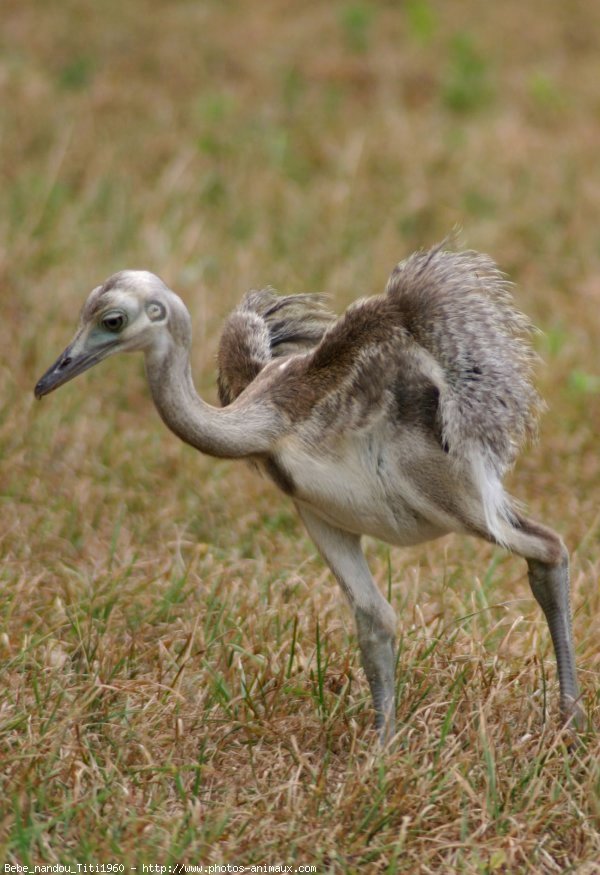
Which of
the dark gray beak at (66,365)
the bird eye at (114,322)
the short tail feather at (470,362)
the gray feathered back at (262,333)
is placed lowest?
the short tail feather at (470,362)

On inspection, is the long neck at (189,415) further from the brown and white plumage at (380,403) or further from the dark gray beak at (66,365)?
the dark gray beak at (66,365)

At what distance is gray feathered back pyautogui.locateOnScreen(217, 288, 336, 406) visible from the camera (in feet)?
14.3

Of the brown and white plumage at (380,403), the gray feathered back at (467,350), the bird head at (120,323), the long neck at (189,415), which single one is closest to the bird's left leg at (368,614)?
the brown and white plumage at (380,403)

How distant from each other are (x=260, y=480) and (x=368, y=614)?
1.75m

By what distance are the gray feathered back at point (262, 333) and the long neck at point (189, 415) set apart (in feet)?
1.49

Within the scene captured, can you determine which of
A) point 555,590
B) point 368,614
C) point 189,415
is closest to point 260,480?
point 368,614

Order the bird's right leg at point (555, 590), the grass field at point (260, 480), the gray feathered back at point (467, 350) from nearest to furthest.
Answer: the grass field at point (260, 480) → the gray feathered back at point (467, 350) → the bird's right leg at point (555, 590)

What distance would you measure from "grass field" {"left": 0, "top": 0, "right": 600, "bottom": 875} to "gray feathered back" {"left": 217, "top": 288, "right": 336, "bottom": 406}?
29.4 inches

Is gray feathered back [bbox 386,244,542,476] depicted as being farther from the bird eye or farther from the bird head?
the bird eye

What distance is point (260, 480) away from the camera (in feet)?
19.1

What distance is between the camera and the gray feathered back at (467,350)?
3.89 m

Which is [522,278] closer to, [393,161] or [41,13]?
[393,161]

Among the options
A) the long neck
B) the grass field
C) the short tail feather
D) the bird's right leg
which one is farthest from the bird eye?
the bird's right leg

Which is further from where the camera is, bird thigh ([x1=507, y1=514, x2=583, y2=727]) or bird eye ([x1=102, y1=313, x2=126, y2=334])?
bird thigh ([x1=507, y1=514, x2=583, y2=727])
